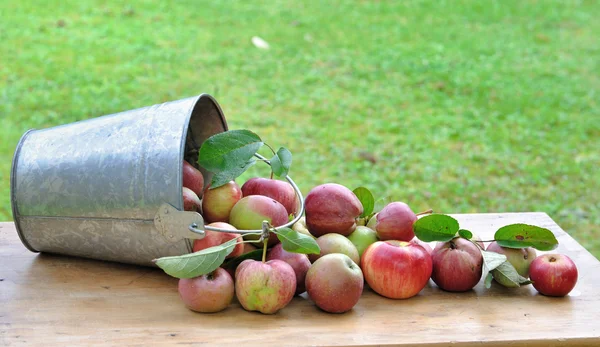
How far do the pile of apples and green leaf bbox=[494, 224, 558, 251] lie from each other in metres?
0.03

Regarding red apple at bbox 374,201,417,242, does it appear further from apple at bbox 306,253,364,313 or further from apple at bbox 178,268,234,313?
apple at bbox 178,268,234,313

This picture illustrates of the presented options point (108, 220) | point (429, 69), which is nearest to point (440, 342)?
point (108, 220)

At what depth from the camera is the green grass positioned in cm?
386

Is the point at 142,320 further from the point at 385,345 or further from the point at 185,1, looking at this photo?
the point at 185,1

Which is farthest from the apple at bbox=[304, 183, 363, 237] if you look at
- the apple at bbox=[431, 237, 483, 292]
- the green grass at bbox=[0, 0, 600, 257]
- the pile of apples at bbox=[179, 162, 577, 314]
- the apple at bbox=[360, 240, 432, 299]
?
the green grass at bbox=[0, 0, 600, 257]

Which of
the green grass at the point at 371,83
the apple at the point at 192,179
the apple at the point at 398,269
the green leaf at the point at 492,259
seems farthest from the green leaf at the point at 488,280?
the green grass at the point at 371,83

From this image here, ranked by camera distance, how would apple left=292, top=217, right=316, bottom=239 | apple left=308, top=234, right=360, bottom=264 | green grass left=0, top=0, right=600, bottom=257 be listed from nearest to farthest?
apple left=308, top=234, right=360, bottom=264 → apple left=292, top=217, right=316, bottom=239 → green grass left=0, top=0, right=600, bottom=257

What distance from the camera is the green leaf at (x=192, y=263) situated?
1.46m

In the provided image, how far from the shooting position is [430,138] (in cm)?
428

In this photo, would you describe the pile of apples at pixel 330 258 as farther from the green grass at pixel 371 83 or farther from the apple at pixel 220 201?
the green grass at pixel 371 83

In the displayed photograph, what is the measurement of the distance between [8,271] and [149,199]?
44 centimetres

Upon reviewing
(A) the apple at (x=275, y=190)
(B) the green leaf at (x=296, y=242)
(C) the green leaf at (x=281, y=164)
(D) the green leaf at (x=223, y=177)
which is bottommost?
(B) the green leaf at (x=296, y=242)

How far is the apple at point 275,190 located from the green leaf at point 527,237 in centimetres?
51

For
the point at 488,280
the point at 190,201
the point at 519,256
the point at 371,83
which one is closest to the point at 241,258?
the point at 190,201
